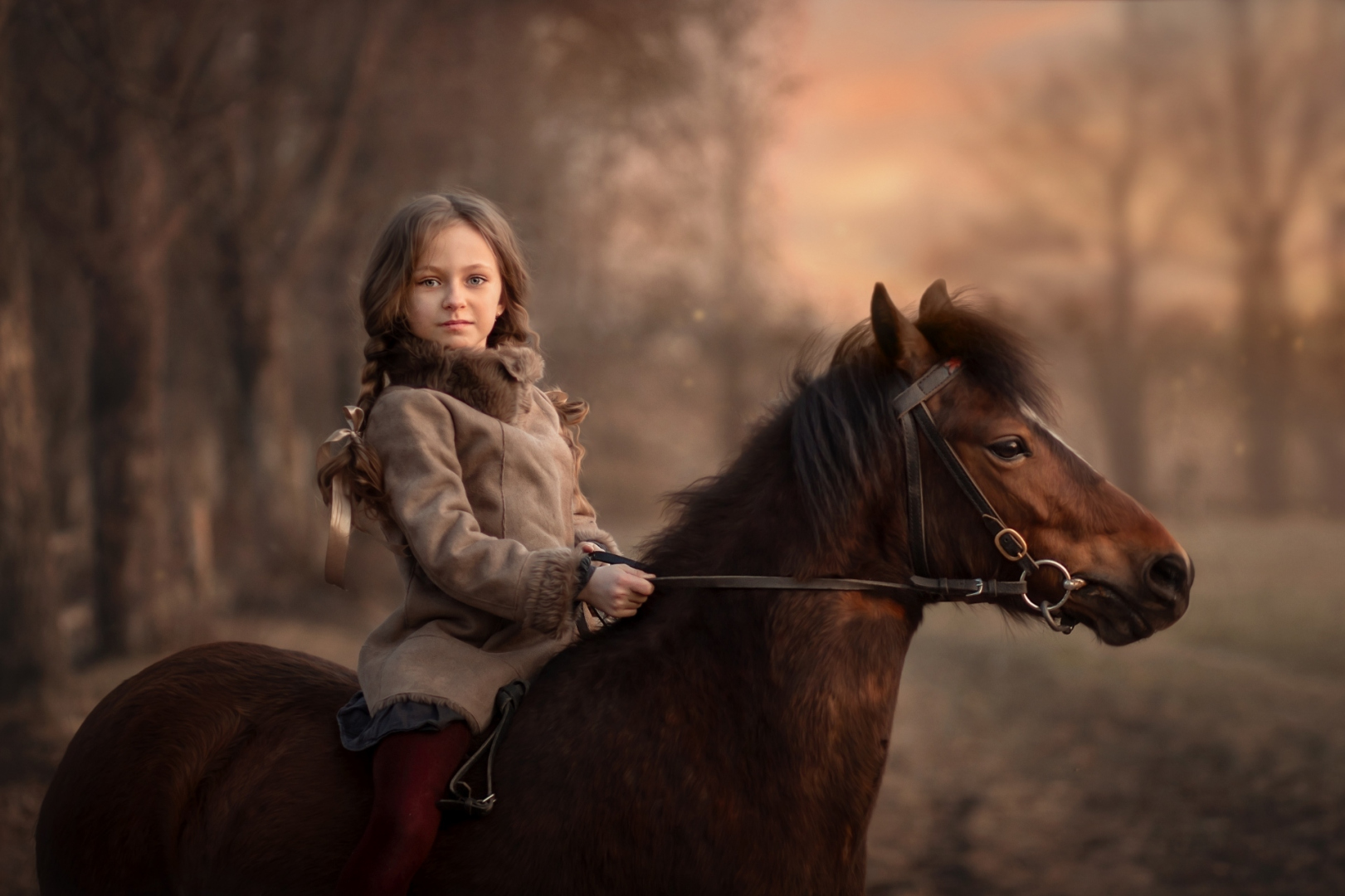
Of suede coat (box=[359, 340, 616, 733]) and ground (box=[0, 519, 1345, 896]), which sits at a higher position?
suede coat (box=[359, 340, 616, 733])

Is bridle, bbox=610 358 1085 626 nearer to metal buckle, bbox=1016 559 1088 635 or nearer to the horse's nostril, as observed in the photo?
metal buckle, bbox=1016 559 1088 635

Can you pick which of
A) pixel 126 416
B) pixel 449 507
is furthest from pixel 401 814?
pixel 126 416

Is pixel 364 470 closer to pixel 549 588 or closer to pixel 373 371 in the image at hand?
pixel 373 371

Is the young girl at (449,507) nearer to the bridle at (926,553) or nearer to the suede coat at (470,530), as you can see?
the suede coat at (470,530)

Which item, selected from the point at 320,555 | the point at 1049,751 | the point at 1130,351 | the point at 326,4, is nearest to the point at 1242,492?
the point at 1130,351

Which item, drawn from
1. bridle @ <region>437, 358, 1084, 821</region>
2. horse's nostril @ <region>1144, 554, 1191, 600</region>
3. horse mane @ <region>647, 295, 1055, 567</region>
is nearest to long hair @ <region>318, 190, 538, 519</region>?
bridle @ <region>437, 358, 1084, 821</region>

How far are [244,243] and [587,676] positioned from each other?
1165cm

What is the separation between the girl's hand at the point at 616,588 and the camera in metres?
2.43

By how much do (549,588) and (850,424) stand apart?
820 millimetres

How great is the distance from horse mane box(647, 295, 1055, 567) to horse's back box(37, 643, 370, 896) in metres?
1.02

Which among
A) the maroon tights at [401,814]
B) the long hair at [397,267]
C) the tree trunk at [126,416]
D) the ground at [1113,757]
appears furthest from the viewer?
the tree trunk at [126,416]

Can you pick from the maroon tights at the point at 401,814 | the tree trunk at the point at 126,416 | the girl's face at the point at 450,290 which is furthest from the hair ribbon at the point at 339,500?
the tree trunk at the point at 126,416

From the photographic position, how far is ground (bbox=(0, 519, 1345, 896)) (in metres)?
6.18

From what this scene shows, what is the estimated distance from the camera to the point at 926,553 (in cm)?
243
